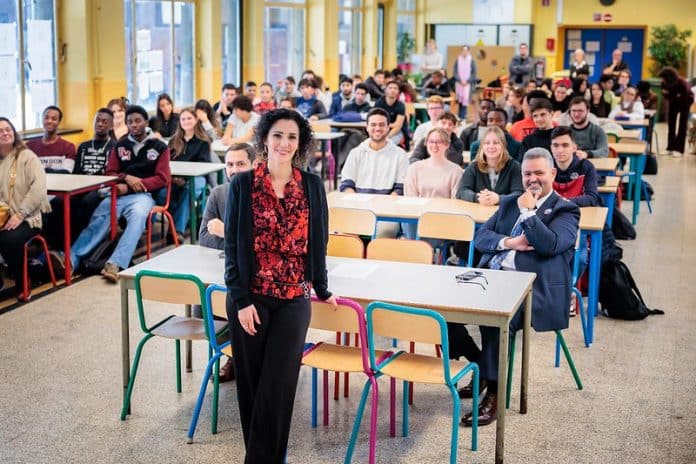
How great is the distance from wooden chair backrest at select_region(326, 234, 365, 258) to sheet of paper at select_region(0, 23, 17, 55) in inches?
236

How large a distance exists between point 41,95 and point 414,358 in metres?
7.42

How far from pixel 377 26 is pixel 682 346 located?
16.5 m

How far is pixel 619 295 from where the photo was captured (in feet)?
20.7

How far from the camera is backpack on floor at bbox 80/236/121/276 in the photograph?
7379mm

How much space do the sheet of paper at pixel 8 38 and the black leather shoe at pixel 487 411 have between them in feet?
23.1

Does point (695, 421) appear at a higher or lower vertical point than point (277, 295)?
lower

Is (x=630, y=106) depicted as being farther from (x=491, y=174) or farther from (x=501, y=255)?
(x=501, y=255)

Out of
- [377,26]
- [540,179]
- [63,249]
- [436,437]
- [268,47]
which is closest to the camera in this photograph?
[436,437]

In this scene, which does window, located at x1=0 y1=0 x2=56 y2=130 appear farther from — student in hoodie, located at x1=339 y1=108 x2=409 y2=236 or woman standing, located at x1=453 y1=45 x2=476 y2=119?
woman standing, located at x1=453 y1=45 x2=476 y2=119

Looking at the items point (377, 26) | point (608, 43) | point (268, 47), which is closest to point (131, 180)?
point (268, 47)

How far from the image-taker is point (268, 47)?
54.2 ft

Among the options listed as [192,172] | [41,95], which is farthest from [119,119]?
[41,95]

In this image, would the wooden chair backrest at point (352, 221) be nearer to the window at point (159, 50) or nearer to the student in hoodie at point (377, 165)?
the student in hoodie at point (377, 165)

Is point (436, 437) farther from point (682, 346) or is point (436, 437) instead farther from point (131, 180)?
point (131, 180)
